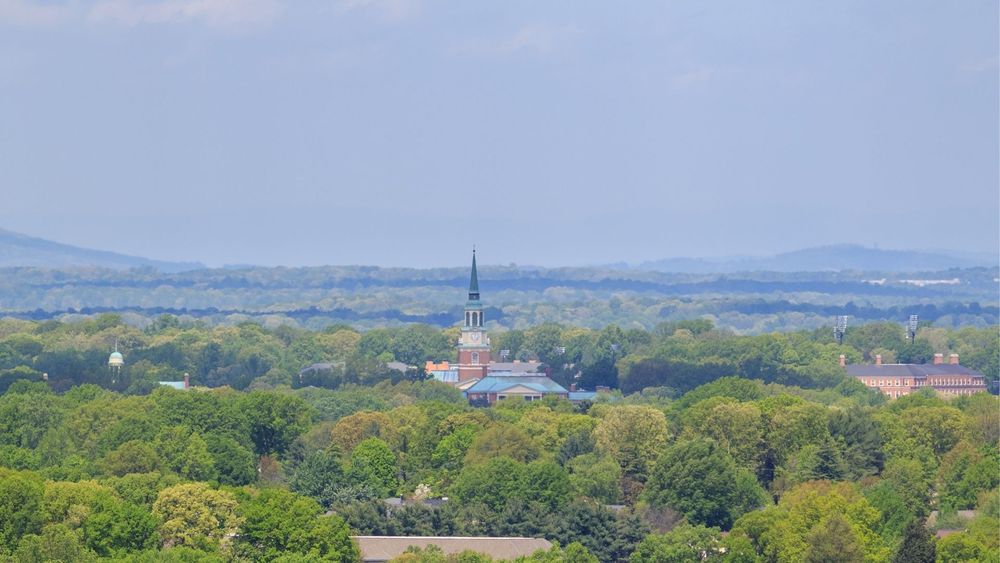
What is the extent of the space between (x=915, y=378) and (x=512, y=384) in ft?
114

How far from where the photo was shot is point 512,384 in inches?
6299

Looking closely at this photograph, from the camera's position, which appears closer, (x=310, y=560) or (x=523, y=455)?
(x=310, y=560)

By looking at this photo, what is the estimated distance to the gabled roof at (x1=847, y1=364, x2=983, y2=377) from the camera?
181500 millimetres

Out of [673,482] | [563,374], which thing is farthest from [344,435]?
[563,374]

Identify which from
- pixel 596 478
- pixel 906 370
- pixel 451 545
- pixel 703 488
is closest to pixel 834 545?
pixel 451 545

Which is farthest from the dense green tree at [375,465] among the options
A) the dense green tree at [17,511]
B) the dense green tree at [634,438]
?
the dense green tree at [17,511]

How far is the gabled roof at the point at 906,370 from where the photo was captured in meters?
182

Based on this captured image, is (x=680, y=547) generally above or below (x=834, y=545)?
below

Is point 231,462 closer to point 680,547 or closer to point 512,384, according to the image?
point 680,547

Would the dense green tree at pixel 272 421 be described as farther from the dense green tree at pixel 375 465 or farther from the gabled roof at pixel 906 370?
the gabled roof at pixel 906 370

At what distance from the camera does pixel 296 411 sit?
10719 centimetres

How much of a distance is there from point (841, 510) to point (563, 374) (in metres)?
108

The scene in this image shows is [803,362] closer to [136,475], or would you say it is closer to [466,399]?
[466,399]

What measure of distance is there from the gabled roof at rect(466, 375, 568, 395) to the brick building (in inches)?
953
